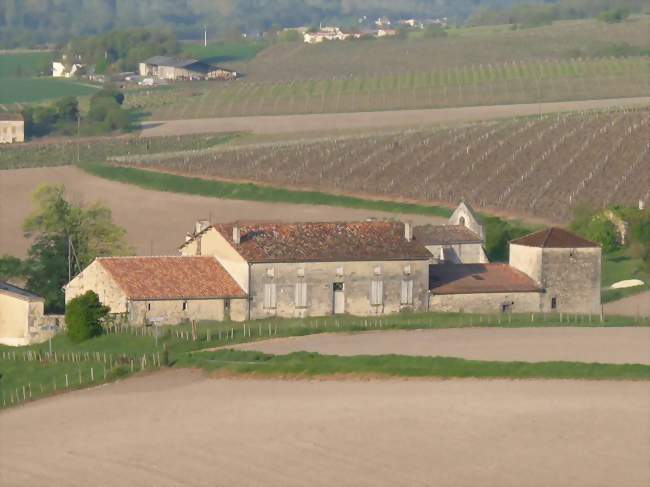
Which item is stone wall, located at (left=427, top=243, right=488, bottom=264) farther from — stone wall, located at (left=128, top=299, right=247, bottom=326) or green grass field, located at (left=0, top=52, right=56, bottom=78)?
green grass field, located at (left=0, top=52, right=56, bottom=78)

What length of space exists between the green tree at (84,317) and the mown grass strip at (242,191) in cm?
2718

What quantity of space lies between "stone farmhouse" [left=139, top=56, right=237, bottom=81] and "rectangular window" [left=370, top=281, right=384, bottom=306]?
103312 mm

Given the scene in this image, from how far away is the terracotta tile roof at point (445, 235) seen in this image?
66.4 m

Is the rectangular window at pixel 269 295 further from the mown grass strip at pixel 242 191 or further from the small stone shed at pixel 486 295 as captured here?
the mown grass strip at pixel 242 191

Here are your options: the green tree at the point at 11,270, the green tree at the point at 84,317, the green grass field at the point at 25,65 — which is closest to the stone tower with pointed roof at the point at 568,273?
the green tree at the point at 84,317

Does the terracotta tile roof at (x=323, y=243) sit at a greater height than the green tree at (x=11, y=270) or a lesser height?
greater

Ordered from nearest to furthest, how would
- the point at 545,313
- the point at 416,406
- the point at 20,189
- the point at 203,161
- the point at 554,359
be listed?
the point at 416,406 < the point at 554,359 < the point at 545,313 < the point at 20,189 < the point at 203,161

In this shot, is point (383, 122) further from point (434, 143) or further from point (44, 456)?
point (44, 456)

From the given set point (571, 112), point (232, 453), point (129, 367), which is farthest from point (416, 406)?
point (571, 112)

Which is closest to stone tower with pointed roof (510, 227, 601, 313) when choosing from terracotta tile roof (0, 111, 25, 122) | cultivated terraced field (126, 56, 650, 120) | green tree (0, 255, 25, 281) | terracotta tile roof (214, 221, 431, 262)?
terracotta tile roof (214, 221, 431, 262)

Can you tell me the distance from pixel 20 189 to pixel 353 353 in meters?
45.6

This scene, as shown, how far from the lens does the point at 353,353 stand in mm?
51219

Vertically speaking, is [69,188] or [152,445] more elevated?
[69,188]

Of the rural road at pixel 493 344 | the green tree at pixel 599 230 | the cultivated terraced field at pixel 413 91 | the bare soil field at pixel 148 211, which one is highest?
the cultivated terraced field at pixel 413 91
